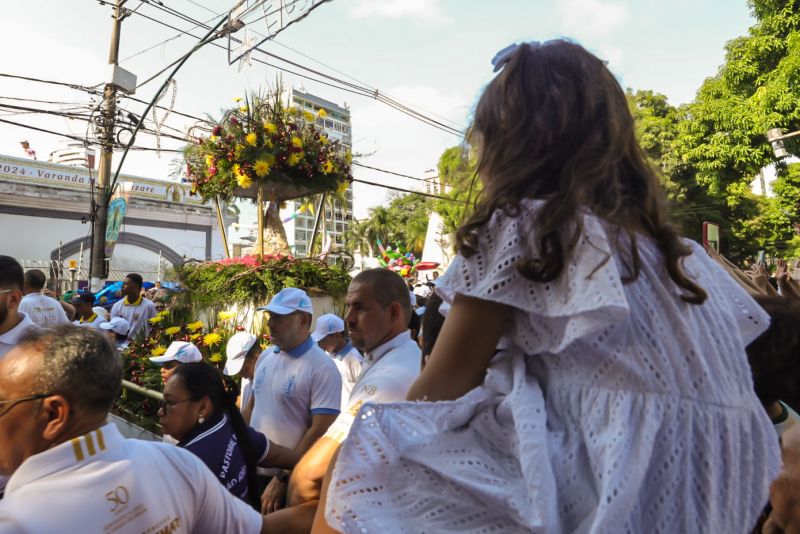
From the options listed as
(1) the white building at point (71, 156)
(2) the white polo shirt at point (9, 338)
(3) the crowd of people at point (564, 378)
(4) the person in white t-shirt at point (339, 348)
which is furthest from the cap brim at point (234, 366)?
(1) the white building at point (71, 156)

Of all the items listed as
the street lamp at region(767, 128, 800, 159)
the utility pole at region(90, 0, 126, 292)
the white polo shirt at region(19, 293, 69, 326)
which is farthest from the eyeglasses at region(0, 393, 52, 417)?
the utility pole at region(90, 0, 126, 292)

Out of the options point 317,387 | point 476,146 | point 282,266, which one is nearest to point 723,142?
point 282,266

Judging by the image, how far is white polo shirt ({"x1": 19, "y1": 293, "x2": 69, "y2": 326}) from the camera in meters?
5.80

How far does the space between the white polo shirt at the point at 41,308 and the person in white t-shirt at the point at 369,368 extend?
3909 mm

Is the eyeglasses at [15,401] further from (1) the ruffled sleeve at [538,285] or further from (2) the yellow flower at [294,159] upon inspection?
(2) the yellow flower at [294,159]

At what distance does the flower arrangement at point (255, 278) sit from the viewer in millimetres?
6180

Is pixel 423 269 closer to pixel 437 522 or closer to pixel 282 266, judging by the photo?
pixel 282 266

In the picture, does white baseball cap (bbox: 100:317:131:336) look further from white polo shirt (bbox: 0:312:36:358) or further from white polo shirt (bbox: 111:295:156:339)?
white polo shirt (bbox: 0:312:36:358)

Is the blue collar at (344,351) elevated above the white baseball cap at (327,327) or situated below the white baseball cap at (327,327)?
below

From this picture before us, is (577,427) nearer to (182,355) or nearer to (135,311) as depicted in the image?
(182,355)

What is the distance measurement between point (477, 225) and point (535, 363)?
286 mm

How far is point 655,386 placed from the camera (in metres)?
1.10

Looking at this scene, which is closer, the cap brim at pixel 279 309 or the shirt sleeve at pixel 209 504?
the shirt sleeve at pixel 209 504

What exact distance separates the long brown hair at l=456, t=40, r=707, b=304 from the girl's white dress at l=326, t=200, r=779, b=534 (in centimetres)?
3
